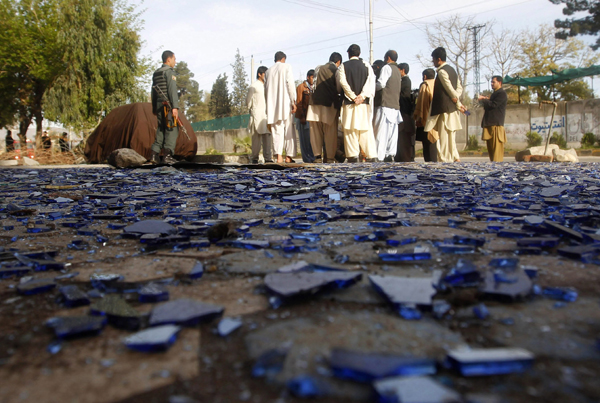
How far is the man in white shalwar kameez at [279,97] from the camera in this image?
7.75m

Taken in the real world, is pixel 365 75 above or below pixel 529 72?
below

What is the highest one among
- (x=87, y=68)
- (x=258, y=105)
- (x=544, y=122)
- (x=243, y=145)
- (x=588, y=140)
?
(x=87, y=68)

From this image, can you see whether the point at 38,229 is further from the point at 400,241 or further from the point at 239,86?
the point at 239,86

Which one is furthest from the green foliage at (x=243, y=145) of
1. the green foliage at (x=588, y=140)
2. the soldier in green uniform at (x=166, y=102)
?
the soldier in green uniform at (x=166, y=102)

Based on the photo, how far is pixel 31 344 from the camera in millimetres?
A: 893

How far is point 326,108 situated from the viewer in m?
7.88

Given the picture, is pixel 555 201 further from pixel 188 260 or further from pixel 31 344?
pixel 31 344

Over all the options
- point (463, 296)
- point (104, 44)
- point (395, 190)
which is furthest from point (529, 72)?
point (463, 296)

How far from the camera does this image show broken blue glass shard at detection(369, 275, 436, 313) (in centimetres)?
102

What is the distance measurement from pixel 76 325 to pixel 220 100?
53.6m

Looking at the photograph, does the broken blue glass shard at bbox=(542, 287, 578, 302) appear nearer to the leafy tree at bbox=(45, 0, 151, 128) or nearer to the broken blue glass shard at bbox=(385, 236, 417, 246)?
the broken blue glass shard at bbox=(385, 236, 417, 246)

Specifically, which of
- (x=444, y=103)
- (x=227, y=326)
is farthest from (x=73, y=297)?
(x=444, y=103)

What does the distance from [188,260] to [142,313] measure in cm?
47

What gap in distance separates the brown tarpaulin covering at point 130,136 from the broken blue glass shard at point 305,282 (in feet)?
31.7
